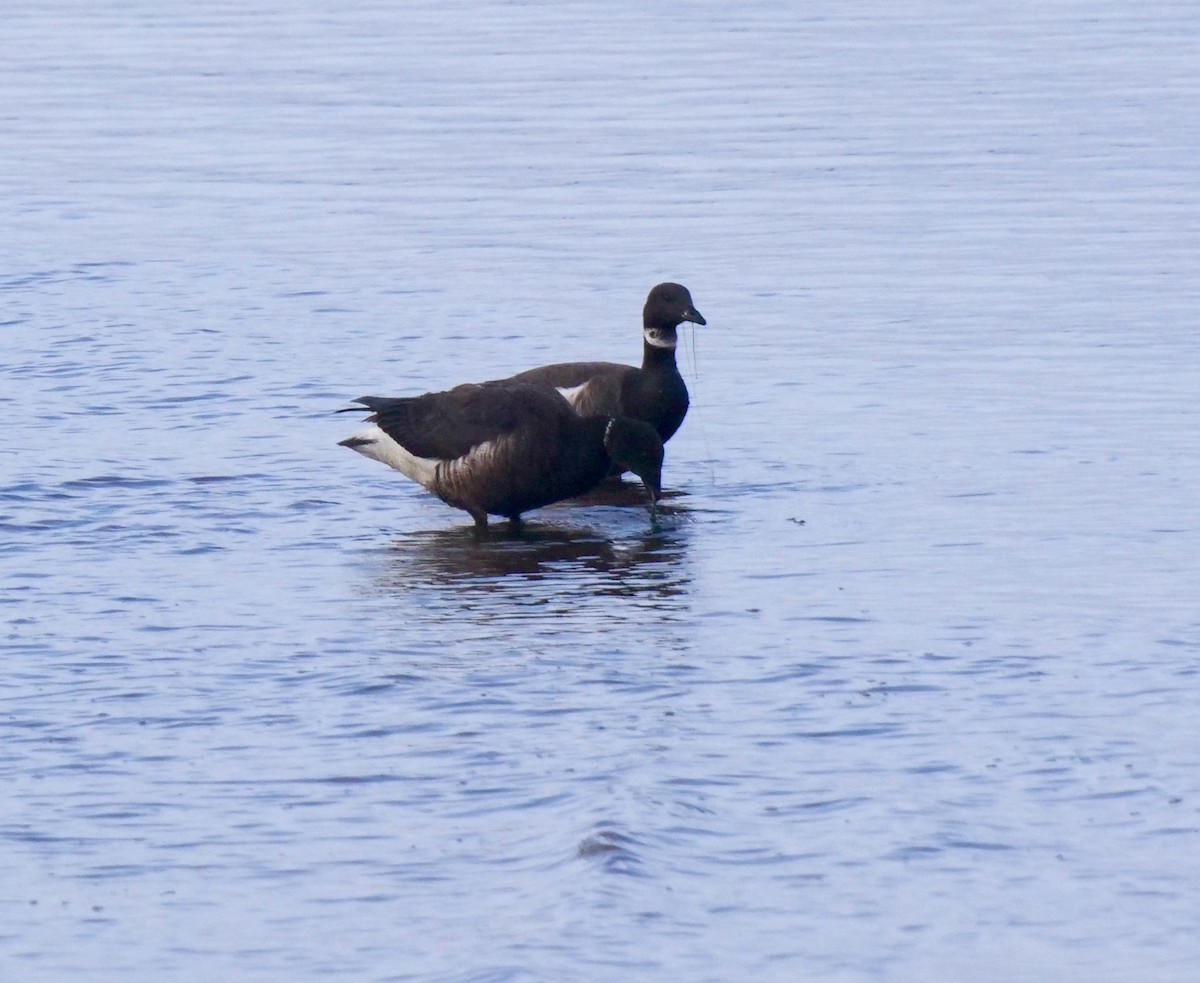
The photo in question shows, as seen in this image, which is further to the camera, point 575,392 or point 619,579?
point 575,392

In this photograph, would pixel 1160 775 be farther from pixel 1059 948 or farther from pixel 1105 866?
pixel 1059 948

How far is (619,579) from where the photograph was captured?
11.5m

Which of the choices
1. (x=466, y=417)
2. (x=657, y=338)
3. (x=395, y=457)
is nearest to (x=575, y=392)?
(x=657, y=338)

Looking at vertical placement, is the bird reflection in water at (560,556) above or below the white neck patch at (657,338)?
below

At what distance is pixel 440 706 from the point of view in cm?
912

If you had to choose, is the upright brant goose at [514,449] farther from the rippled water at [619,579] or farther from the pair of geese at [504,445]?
the rippled water at [619,579]

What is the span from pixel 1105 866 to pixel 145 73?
30.2 meters

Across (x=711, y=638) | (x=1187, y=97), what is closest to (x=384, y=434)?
(x=711, y=638)

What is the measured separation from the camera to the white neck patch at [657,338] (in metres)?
14.2

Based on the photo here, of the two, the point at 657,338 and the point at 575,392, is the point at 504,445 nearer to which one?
the point at 575,392

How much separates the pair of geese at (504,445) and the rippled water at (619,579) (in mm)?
298

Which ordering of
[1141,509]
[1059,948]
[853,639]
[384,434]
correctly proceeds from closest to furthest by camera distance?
[1059,948] < [853,639] < [1141,509] < [384,434]

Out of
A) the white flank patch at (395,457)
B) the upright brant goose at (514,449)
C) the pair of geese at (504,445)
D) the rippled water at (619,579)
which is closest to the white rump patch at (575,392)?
the pair of geese at (504,445)

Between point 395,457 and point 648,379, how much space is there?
1732mm
